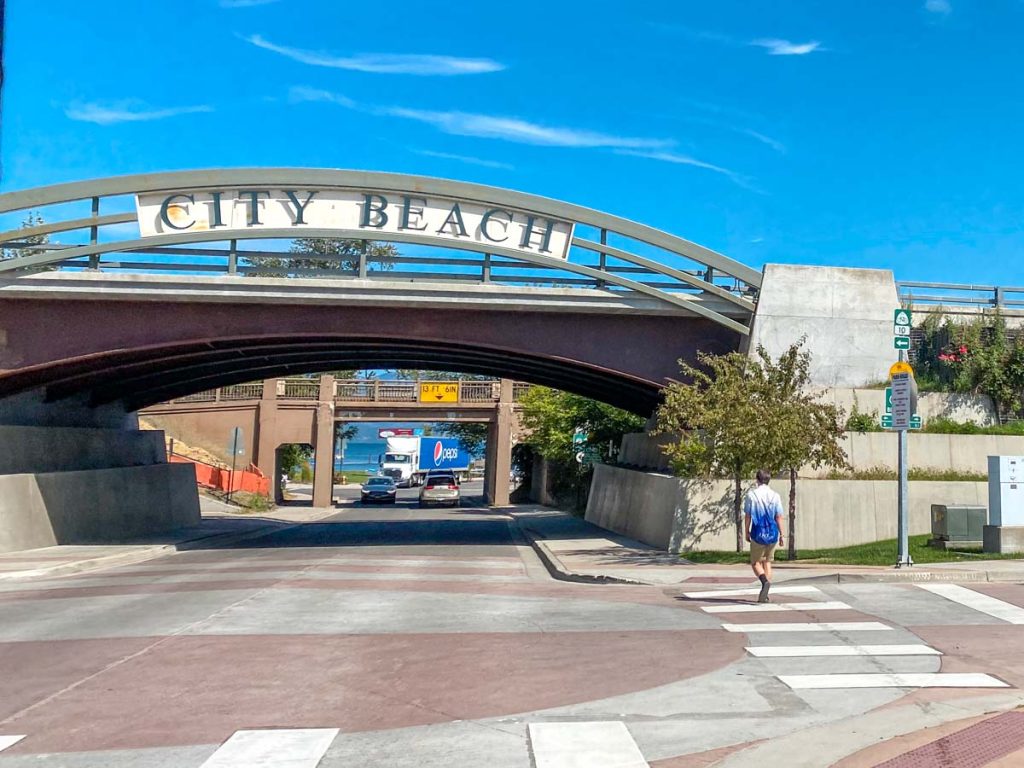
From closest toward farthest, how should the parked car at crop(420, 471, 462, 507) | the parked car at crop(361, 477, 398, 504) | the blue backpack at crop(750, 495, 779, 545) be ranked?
the blue backpack at crop(750, 495, 779, 545) < the parked car at crop(420, 471, 462, 507) < the parked car at crop(361, 477, 398, 504)

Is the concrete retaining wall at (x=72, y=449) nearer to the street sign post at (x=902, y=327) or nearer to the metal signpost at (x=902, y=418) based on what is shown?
the metal signpost at (x=902, y=418)

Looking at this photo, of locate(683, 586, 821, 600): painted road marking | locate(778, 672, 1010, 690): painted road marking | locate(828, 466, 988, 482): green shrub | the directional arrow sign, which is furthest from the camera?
locate(828, 466, 988, 482): green shrub

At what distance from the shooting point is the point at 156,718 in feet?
26.2

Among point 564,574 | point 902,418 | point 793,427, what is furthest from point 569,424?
point 902,418

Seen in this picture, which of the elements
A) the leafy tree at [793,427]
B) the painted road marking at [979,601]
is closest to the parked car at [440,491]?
the leafy tree at [793,427]

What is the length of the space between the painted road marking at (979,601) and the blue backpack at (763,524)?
250 cm

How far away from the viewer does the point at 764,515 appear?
13.7 meters

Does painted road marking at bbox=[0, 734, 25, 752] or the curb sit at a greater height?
painted road marking at bbox=[0, 734, 25, 752]

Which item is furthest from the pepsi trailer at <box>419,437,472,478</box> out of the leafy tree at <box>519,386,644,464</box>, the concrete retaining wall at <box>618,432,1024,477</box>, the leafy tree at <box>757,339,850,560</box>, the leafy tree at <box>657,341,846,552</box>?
the leafy tree at <box>757,339,850,560</box>

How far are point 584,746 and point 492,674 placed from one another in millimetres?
2624

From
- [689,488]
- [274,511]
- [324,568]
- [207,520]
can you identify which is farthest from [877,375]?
[274,511]

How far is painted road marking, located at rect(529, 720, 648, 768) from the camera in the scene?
663cm

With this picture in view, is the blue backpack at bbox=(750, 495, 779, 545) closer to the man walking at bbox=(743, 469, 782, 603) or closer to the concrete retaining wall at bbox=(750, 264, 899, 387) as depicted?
the man walking at bbox=(743, 469, 782, 603)

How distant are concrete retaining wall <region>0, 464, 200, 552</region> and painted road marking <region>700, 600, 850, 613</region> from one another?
61.0ft
